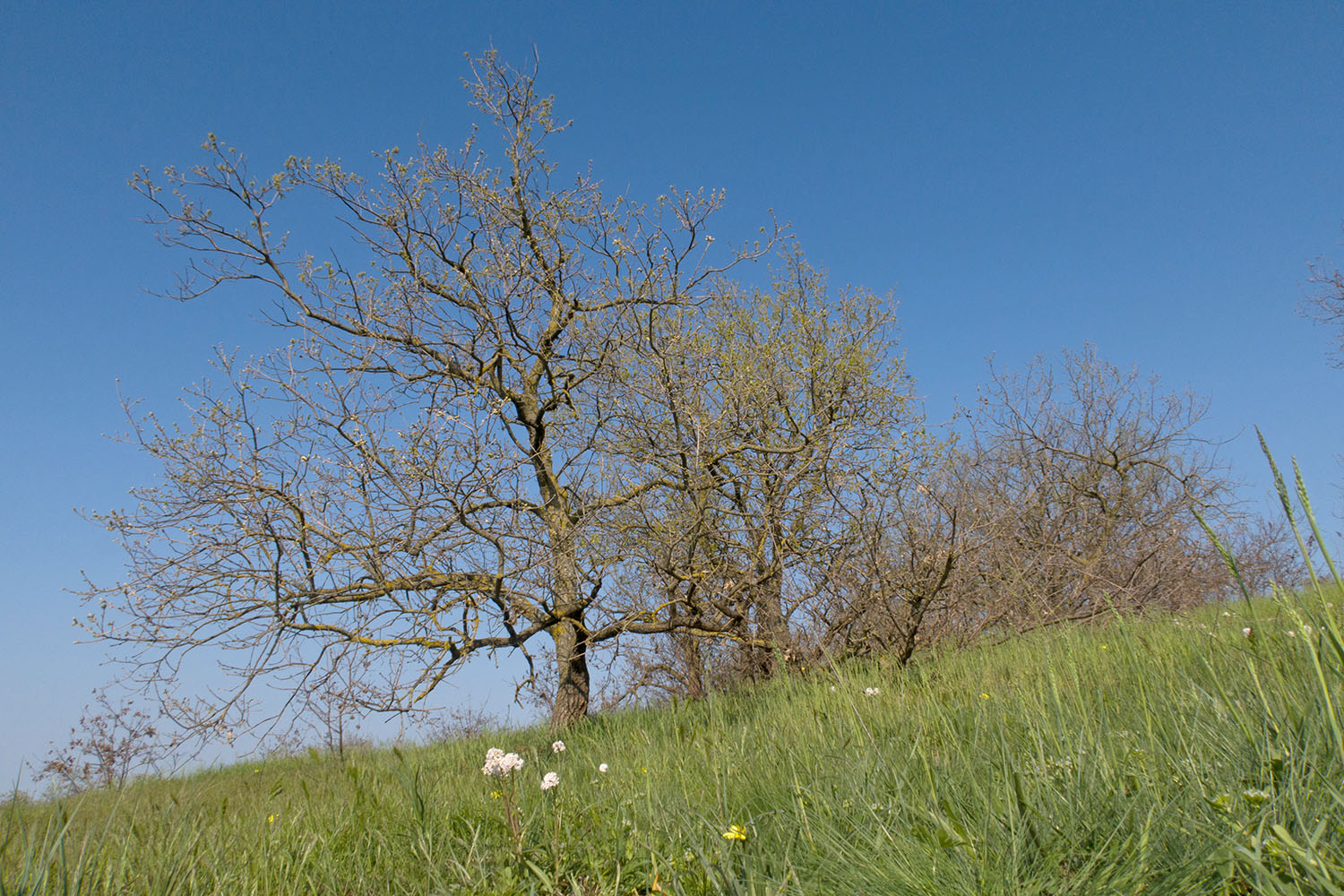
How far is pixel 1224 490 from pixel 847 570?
10.8 meters

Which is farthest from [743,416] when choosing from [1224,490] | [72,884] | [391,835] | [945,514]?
[1224,490]

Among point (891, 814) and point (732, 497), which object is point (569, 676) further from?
point (891, 814)

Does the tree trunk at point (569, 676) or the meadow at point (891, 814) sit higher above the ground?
the tree trunk at point (569, 676)

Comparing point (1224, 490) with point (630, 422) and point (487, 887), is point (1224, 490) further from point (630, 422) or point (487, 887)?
point (487, 887)

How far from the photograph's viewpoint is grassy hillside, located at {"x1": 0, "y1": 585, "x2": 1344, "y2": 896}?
1.73 meters

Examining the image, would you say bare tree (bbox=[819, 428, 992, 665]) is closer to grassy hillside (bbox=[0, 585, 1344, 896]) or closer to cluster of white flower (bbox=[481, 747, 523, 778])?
grassy hillside (bbox=[0, 585, 1344, 896])

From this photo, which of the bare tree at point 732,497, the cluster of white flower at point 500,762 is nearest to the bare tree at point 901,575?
the bare tree at point 732,497

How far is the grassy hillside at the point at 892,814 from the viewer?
1733mm

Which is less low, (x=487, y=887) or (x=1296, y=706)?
(x=1296, y=706)

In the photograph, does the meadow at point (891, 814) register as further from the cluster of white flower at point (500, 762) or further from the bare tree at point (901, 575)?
the bare tree at point (901, 575)

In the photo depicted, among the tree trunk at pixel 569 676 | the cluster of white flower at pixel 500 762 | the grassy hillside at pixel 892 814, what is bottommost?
the grassy hillside at pixel 892 814

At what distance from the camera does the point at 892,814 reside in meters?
2.22

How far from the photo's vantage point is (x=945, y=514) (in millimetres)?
7695

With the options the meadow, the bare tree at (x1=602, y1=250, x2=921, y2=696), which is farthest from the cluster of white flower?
the bare tree at (x1=602, y1=250, x2=921, y2=696)
